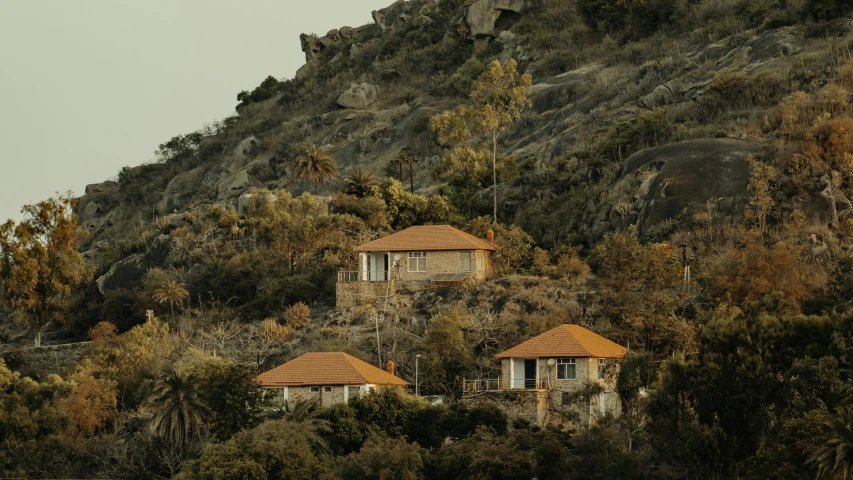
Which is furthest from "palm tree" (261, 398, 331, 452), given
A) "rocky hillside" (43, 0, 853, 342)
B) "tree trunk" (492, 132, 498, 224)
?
"tree trunk" (492, 132, 498, 224)

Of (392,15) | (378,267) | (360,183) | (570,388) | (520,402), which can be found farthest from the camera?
(392,15)

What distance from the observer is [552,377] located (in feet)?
211

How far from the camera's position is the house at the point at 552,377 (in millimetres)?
62906

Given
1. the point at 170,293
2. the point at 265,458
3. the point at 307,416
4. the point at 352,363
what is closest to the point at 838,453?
the point at 265,458

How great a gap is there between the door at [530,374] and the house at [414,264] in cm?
1310

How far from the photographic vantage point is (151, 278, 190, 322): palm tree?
84.5 m

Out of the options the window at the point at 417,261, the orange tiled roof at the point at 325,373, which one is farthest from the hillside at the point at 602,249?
the orange tiled roof at the point at 325,373

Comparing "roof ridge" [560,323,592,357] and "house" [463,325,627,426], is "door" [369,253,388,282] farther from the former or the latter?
"house" [463,325,627,426]

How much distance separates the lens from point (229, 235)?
9469cm

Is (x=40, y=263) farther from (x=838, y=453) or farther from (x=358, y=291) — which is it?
(x=838, y=453)

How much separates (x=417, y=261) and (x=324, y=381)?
1614 cm

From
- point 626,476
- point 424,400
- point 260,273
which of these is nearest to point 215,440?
point 424,400

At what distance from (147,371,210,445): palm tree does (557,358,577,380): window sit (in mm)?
15246

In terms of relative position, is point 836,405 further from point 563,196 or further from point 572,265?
point 563,196
